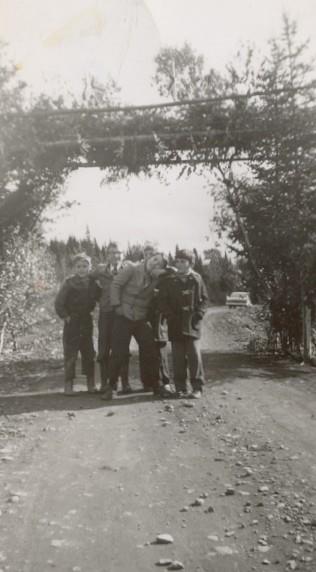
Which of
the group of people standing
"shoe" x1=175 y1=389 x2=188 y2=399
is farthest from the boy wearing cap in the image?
"shoe" x1=175 y1=389 x2=188 y2=399

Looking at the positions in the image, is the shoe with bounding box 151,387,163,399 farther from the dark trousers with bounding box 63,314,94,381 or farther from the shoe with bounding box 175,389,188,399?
the dark trousers with bounding box 63,314,94,381

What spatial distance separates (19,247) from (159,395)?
492cm

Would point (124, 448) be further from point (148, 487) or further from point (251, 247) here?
point (251, 247)

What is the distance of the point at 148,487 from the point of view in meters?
4.54

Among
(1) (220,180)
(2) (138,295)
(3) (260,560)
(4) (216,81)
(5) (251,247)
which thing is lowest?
(3) (260,560)

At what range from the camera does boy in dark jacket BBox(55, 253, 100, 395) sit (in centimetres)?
840

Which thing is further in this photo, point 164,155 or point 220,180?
point 220,180

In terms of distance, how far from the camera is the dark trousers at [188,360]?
26.2 ft

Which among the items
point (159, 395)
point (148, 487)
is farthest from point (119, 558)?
point (159, 395)

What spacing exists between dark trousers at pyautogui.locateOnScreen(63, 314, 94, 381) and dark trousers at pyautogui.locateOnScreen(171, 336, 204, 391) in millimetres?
1317

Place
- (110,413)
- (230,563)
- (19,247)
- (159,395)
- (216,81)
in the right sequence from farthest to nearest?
Result: (19,247)
(216,81)
(159,395)
(110,413)
(230,563)

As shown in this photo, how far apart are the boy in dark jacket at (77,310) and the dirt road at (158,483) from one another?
2.16 ft

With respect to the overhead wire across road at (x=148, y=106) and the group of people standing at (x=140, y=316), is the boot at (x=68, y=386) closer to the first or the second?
the group of people standing at (x=140, y=316)

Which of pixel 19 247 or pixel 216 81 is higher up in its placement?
pixel 216 81
